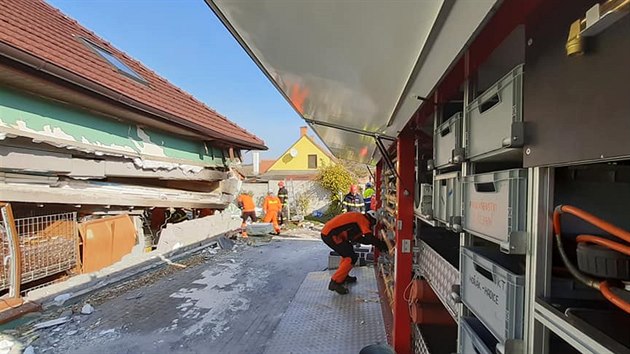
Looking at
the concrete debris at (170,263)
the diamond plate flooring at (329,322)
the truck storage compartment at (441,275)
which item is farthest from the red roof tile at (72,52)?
the truck storage compartment at (441,275)

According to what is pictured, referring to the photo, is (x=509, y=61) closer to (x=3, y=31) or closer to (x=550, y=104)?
(x=550, y=104)

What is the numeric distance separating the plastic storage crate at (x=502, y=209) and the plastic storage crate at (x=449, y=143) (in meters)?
0.20

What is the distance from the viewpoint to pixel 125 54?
30.2ft

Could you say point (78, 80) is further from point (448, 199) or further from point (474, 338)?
point (474, 338)

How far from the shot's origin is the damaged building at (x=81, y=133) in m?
4.12

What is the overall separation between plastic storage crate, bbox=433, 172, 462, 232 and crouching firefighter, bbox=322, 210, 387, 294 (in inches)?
117

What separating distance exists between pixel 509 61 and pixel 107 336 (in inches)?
159

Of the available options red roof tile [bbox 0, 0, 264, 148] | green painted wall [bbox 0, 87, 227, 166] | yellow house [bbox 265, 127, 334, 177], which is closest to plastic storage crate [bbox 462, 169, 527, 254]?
red roof tile [bbox 0, 0, 264, 148]

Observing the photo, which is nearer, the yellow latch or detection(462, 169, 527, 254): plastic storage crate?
the yellow latch

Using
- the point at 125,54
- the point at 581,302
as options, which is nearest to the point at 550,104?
the point at 581,302

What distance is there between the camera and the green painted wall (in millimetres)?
4133

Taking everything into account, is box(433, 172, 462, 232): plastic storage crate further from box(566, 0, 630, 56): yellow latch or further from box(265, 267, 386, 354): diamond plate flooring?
box(265, 267, 386, 354): diamond plate flooring

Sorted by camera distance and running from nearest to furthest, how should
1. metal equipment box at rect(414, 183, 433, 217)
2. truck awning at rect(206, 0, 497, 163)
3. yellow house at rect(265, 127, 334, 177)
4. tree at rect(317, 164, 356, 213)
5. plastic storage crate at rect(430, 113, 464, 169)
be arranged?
truck awning at rect(206, 0, 497, 163) < plastic storage crate at rect(430, 113, 464, 169) < metal equipment box at rect(414, 183, 433, 217) < tree at rect(317, 164, 356, 213) < yellow house at rect(265, 127, 334, 177)

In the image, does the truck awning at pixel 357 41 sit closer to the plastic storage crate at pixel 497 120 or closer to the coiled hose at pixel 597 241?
the plastic storage crate at pixel 497 120
